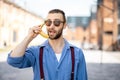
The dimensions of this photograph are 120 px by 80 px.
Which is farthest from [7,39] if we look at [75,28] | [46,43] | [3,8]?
[75,28]

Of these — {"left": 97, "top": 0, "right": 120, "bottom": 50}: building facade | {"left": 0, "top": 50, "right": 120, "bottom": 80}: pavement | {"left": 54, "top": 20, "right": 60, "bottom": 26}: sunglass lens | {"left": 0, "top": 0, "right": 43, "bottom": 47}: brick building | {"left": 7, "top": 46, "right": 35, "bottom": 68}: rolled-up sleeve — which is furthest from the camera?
{"left": 0, "top": 0, "right": 43, "bottom": 47}: brick building

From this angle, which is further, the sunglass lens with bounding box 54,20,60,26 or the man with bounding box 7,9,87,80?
the sunglass lens with bounding box 54,20,60,26

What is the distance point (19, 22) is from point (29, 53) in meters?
48.5

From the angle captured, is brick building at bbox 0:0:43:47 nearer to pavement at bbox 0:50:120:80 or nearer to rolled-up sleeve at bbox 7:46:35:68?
pavement at bbox 0:50:120:80

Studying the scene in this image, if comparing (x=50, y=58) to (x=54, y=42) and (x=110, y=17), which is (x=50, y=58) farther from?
(x=110, y=17)

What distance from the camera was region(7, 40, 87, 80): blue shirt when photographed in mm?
3443

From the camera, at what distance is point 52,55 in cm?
349

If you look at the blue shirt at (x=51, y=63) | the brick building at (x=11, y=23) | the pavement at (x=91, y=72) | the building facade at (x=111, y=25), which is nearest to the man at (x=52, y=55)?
the blue shirt at (x=51, y=63)

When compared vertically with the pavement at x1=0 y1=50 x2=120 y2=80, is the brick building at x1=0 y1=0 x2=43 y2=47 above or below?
above

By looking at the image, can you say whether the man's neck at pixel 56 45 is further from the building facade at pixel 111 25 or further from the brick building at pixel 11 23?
the brick building at pixel 11 23

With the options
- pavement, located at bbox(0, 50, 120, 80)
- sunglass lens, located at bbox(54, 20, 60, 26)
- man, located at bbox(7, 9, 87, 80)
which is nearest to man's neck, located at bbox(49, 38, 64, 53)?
man, located at bbox(7, 9, 87, 80)

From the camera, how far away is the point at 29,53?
3.52m

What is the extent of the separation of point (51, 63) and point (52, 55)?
0.09 m

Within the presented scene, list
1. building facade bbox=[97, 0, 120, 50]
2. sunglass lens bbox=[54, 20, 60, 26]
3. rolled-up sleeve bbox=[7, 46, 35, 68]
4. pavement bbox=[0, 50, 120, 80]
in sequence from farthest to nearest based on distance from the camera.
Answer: building facade bbox=[97, 0, 120, 50] → pavement bbox=[0, 50, 120, 80] → sunglass lens bbox=[54, 20, 60, 26] → rolled-up sleeve bbox=[7, 46, 35, 68]
